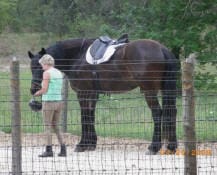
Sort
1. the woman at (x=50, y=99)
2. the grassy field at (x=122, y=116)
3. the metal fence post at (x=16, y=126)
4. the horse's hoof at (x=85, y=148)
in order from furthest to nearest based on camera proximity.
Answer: the horse's hoof at (x=85, y=148) → the woman at (x=50, y=99) → the grassy field at (x=122, y=116) → the metal fence post at (x=16, y=126)

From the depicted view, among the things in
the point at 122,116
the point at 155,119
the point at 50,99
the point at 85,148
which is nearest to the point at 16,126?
the point at 50,99

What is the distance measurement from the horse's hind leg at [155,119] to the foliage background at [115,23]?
2094mm

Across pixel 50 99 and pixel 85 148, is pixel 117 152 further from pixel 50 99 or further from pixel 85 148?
pixel 50 99

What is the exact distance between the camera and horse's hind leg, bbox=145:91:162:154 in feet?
34.6

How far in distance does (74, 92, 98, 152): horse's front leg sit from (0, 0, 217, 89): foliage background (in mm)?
2574

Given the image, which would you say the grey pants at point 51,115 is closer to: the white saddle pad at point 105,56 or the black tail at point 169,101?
the white saddle pad at point 105,56

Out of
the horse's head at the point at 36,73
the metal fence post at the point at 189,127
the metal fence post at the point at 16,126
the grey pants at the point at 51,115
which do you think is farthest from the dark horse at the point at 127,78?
the metal fence post at the point at 189,127

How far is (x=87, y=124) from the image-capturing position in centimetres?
1127

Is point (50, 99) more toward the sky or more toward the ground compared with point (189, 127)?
more toward the sky

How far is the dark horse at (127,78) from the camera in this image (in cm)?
1109

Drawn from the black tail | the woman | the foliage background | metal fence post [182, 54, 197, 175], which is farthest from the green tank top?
the foliage background

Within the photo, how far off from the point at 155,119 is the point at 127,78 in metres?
0.91

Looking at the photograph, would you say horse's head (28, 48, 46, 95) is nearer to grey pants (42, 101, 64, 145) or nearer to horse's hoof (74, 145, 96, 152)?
grey pants (42, 101, 64, 145)

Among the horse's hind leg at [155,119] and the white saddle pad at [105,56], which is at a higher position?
the white saddle pad at [105,56]
